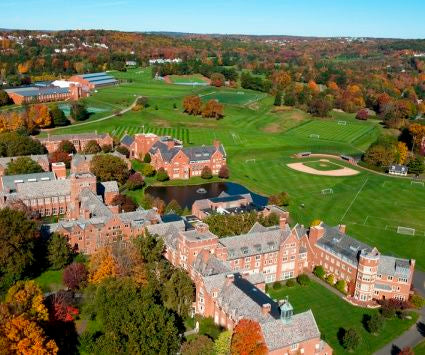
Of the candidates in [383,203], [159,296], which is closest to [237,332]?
[159,296]

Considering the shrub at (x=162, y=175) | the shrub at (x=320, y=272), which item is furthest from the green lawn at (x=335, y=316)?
Answer: the shrub at (x=162, y=175)

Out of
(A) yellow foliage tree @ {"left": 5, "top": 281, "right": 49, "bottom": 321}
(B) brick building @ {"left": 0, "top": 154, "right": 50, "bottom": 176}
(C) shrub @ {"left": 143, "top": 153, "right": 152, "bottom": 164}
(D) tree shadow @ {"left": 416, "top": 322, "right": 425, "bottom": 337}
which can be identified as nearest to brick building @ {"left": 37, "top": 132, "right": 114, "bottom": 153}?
(C) shrub @ {"left": 143, "top": 153, "right": 152, "bottom": 164}

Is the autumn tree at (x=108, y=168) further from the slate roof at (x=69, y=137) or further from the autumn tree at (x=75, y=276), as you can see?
the autumn tree at (x=75, y=276)

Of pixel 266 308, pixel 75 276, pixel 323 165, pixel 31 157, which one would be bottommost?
pixel 323 165

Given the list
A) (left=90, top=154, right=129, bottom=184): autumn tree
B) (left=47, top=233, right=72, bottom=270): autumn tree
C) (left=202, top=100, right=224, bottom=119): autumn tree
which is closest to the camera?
(left=47, top=233, right=72, bottom=270): autumn tree

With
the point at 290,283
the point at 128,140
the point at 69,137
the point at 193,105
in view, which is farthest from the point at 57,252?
the point at 193,105

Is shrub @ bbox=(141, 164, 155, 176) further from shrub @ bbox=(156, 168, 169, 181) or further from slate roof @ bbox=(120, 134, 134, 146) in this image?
slate roof @ bbox=(120, 134, 134, 146)

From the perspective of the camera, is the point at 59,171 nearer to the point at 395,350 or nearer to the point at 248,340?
the point at 248,340
